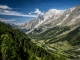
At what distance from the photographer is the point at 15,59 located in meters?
72.9

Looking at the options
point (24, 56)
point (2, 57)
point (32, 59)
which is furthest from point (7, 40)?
point (24, 56)

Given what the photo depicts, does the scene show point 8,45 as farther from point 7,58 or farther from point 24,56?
point 24,56

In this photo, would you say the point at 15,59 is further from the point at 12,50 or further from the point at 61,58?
the point at 61,58

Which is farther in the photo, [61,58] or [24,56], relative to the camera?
[24,56]

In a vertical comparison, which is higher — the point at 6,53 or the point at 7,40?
Answer: the point at 7,40

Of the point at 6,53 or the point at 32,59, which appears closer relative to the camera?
the point at 6,53

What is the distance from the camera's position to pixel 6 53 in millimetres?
70812

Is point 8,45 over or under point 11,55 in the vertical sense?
over

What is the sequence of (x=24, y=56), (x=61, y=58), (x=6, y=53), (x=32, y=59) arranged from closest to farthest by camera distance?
(x=6, y=53) < (x=61, y=58) < (x=32, y=59) < (x=24, y=56)

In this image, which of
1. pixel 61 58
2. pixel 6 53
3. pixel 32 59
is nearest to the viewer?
pixel 6 53

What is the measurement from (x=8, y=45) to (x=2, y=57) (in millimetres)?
6488

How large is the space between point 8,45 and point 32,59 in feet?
69.4

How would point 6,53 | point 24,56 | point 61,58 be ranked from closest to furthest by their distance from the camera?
point 6,53 → point 61,58 → point 24,56

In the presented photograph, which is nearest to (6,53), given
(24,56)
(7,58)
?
(7,58)
